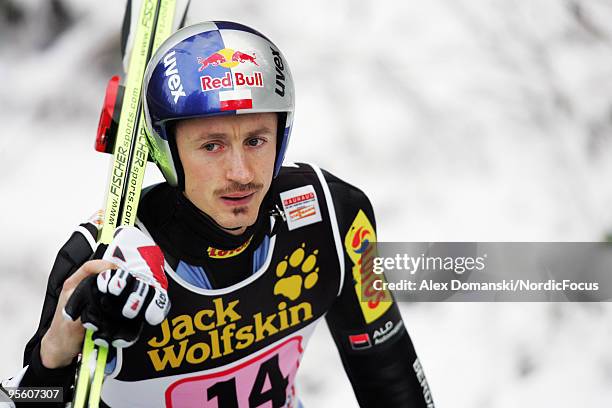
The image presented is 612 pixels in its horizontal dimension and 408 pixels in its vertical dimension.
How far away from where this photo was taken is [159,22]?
277cm

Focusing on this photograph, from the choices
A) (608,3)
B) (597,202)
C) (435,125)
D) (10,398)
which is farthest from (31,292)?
(608,3)

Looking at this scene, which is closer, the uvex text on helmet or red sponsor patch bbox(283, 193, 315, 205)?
the uvex text on helmet

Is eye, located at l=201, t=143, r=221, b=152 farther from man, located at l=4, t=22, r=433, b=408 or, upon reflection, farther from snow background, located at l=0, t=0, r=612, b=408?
snow background, located at l=0, t=0, r=612, b=408

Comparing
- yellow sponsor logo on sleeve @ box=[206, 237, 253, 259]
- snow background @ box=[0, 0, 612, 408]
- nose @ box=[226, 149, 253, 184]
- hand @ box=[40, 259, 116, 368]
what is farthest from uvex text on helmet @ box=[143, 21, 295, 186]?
snow background @ box=[0, 0, 612, 408]

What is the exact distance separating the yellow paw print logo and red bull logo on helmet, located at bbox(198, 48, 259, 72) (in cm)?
65

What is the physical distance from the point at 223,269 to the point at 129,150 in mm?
459

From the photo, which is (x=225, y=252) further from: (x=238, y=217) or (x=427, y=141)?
(x=427, y=141)

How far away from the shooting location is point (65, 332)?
2.20m

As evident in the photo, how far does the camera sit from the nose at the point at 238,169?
2264mm

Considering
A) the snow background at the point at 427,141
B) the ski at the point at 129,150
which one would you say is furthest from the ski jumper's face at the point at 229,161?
the snow background at the point at 427,141

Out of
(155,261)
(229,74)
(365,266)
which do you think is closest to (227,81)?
(229,74)

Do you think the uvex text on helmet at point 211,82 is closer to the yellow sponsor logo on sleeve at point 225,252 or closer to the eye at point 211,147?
the eye at point 211,147

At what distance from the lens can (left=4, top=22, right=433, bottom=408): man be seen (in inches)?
87.3

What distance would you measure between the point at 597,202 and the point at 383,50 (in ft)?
3.97
